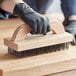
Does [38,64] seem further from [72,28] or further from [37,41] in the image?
[72,28]

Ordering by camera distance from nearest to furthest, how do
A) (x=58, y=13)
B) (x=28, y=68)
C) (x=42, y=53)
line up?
(x=28, y=68) < (x=42, y=53) < (x=58, y=13)

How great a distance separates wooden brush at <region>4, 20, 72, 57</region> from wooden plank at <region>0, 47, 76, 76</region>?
2 cm

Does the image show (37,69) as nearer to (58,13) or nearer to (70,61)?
(70,61)

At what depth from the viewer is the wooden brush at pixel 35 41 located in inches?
29.7

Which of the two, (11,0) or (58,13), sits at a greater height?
(11,0)

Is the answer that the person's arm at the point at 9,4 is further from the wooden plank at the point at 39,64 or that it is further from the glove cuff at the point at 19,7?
the wooden plank at the point at 39,64

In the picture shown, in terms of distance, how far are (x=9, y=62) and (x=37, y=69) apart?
0.08 meters

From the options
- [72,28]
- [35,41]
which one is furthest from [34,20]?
[72,28]

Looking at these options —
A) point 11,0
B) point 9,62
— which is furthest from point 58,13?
point 9,62

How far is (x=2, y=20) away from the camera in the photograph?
117 cm

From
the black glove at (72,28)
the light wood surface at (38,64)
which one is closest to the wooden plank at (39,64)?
the light wood surface at (38,64)

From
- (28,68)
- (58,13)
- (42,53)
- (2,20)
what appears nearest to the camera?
(28,68)

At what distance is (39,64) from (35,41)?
2.8 inches

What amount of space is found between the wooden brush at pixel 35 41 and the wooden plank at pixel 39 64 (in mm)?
18
